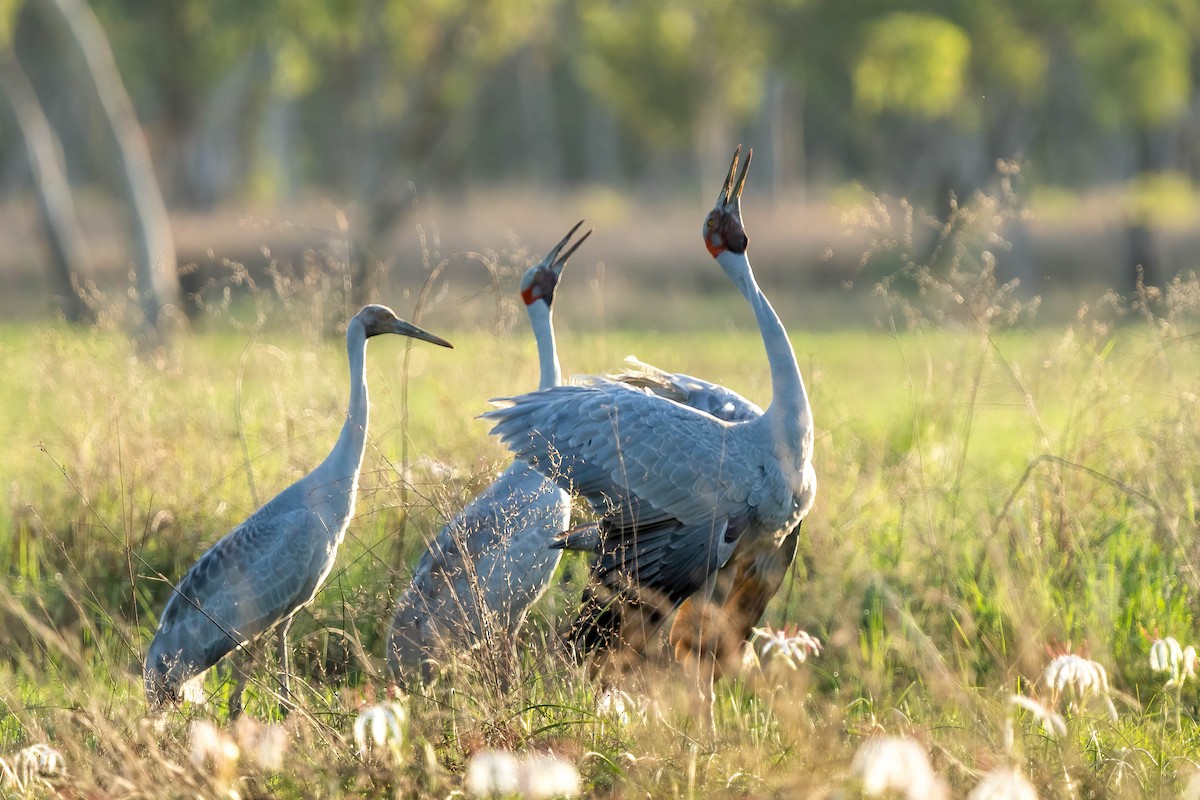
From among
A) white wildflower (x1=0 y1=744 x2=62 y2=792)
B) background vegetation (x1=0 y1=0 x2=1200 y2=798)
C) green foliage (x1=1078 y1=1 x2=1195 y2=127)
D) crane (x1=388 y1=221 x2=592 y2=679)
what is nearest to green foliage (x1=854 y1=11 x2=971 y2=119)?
background vegetation (x1=0 y1=0 x2=1200 y2=798)

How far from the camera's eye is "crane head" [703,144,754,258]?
14.1ft

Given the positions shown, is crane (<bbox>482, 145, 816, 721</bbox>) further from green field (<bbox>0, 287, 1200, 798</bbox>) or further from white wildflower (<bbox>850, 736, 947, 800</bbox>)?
white wildflower (<bbox>850, 736, 947, 800</bbox>)

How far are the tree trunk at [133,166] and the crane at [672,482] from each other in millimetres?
8554

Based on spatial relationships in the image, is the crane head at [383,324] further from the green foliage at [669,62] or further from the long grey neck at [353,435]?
the green foliage at [669,62]

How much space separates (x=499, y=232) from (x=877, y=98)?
802 cm

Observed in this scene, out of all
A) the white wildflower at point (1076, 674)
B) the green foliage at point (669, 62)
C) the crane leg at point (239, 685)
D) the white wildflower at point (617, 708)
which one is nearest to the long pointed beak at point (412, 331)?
the crane leg at point (239, 685)

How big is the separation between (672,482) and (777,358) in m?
0.50

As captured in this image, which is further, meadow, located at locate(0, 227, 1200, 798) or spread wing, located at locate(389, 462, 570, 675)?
spread wing, located at locate(389, 462, 570, 675)

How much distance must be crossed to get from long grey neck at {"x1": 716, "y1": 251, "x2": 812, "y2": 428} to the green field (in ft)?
2.41

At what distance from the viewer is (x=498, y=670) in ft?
10.9

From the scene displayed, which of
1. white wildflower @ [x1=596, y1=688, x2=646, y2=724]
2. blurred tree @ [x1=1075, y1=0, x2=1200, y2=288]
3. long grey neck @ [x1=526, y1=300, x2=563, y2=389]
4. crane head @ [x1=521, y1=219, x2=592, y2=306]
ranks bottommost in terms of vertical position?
white wildflower @ [x1=596, y1=688, x2=646, y2=724]

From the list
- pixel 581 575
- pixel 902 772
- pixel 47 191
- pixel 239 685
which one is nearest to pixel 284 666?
pixel 239 685

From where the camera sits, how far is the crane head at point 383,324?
4738mm

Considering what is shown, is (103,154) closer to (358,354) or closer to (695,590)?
(358,354)
